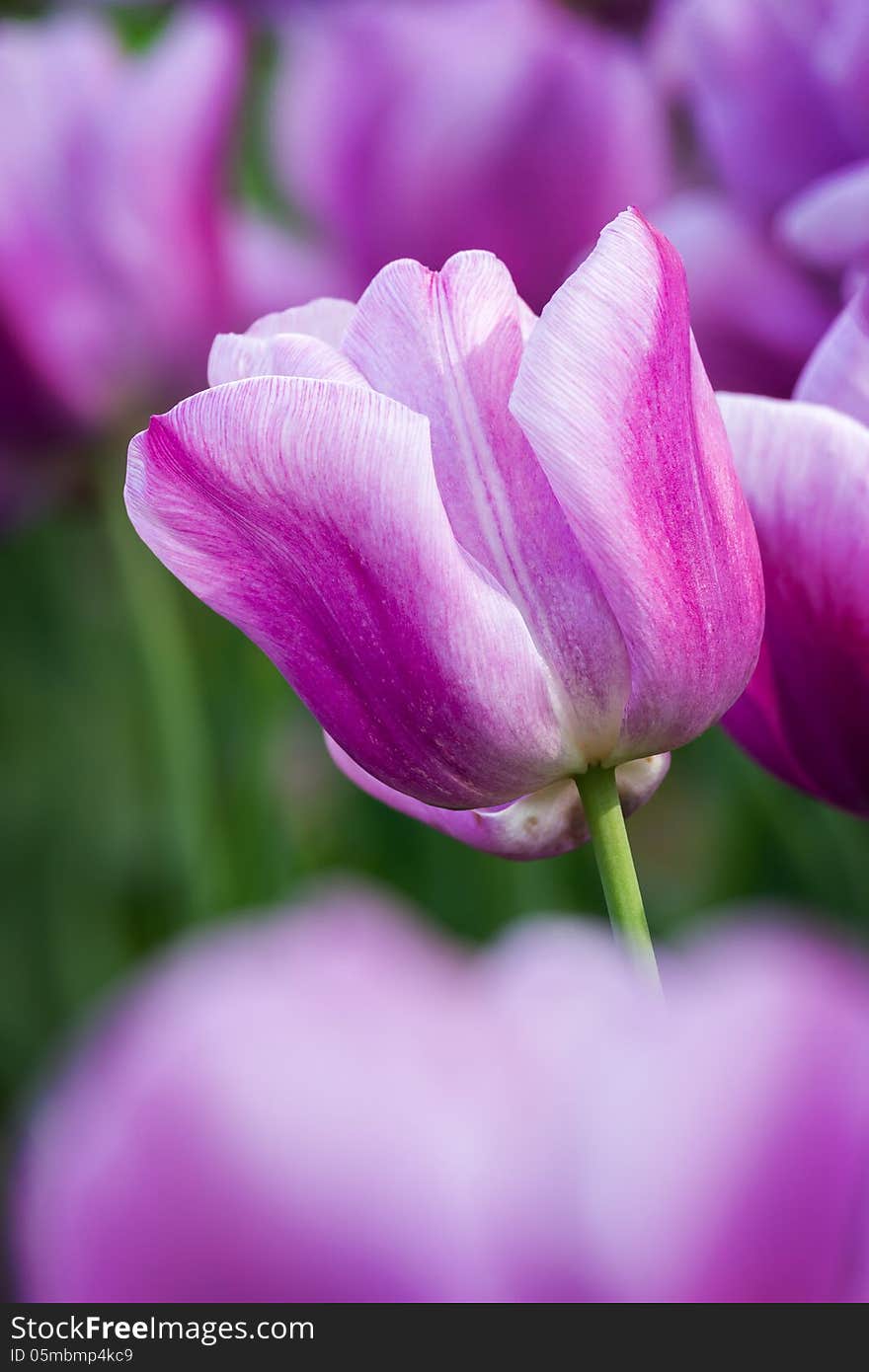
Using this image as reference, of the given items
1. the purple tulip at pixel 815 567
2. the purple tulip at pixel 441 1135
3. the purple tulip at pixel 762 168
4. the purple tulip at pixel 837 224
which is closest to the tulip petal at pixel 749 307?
the purple tulip at pixel 762 168

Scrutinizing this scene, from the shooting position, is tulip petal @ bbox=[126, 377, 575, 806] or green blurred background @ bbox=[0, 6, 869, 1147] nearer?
tulip petal @ bbox=[126, 377, 575, 806]

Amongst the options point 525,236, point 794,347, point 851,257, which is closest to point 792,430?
point 851,257

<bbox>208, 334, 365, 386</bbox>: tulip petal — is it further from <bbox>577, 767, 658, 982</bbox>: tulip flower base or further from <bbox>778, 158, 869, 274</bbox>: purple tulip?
<bbox>778, 158, 869, 274</bbox>: purple tulip

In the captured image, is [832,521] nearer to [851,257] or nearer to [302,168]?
[851,257]

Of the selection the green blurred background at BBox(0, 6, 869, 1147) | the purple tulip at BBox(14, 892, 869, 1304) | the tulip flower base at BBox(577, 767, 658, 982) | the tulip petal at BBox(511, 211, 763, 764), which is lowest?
the green blurred background at BBox(0, 6, 869, 1147)

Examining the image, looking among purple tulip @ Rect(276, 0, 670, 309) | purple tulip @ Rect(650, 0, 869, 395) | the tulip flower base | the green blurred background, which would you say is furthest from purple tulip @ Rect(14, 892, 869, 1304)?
purple tulip @ Rect(276, 0, 670, 309)

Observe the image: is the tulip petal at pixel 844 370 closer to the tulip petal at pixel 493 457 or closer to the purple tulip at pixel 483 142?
the tulip petal at pixel 493 457

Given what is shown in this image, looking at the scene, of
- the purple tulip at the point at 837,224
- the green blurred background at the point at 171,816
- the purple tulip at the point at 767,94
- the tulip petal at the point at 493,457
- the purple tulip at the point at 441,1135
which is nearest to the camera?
the purple tulip at the point at 441,1135
